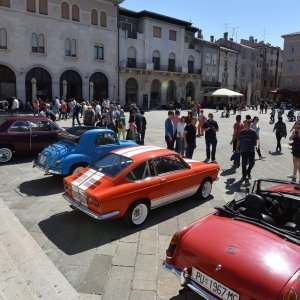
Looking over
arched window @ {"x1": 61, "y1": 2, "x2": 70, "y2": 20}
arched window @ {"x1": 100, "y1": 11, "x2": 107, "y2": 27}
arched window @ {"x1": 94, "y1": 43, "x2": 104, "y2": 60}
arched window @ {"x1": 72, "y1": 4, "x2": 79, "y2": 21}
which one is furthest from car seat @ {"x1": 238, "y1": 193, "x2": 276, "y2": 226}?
arched window @ {"x1": 100, "y1": 11, "x2": 107, "y2": 27}

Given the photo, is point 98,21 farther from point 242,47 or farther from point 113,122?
point 242,47

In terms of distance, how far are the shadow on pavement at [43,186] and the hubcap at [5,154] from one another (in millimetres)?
2429

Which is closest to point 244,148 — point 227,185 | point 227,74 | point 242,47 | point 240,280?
point 227,185

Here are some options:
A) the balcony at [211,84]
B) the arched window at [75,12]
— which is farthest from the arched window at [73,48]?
the balcony at [211,84]

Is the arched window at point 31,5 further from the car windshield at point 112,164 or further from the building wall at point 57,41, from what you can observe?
the car windshield at point 112,164

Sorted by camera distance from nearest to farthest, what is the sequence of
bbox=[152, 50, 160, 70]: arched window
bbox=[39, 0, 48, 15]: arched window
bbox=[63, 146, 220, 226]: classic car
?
bbox=[63, 146, 220, 226]: classic car < bbox=[39, 0, 48, 15]: arched window < bbox=[152, 50, 160, 70]: arched window

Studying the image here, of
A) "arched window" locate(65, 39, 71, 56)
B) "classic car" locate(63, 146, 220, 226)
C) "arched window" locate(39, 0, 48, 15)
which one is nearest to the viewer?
"classic car" locate(63, 146, 220, 226)

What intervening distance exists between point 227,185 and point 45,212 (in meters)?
5.00

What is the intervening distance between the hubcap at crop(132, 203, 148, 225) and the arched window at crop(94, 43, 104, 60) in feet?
106

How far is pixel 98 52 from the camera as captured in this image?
36.2 m

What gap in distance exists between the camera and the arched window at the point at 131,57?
39.8 metres

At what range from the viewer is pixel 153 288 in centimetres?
439

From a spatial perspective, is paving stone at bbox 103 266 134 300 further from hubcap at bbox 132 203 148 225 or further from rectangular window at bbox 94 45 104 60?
rectangular window at bbox 94 45 104 60

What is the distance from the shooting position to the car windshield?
6.32 meters
